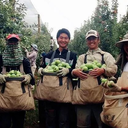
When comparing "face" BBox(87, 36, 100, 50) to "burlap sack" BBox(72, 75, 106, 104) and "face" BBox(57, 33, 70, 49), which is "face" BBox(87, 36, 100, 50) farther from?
"burlap sack" BBox(72, 75, 106, 104)

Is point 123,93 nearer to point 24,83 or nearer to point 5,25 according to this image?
point 24,83

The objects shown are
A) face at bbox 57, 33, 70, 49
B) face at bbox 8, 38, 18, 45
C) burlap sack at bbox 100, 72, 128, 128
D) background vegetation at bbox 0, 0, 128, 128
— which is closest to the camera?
burlap sack at bbox 100, 72, 128, 128

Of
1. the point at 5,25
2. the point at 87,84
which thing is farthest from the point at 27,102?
the point at 5,25

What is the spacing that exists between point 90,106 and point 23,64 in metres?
1.29

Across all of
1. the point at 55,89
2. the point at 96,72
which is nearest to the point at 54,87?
the point at 55,89

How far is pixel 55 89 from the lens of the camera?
11.8ft

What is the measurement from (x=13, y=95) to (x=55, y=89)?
65cm

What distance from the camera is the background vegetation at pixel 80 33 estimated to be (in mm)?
5941

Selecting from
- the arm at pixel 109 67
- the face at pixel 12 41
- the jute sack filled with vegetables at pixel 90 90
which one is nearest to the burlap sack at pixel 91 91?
the jute sack filled with vegetables at pixel 90 90

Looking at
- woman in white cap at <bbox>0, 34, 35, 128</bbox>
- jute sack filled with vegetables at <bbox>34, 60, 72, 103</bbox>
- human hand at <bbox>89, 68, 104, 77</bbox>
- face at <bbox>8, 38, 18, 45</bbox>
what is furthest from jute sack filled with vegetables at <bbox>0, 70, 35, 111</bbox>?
human hand at <bbox>89, 68, 104, 77</bbox>

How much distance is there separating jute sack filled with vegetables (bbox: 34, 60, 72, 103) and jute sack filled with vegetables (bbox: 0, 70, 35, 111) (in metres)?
0.32

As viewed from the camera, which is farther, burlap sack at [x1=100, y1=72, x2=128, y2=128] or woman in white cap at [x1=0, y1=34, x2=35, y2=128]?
woman in white cap at [x1=0, y1=34, x2=35, y2=128]

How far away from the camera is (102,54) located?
3721mm

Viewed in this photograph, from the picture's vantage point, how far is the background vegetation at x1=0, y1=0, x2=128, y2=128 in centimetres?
594
